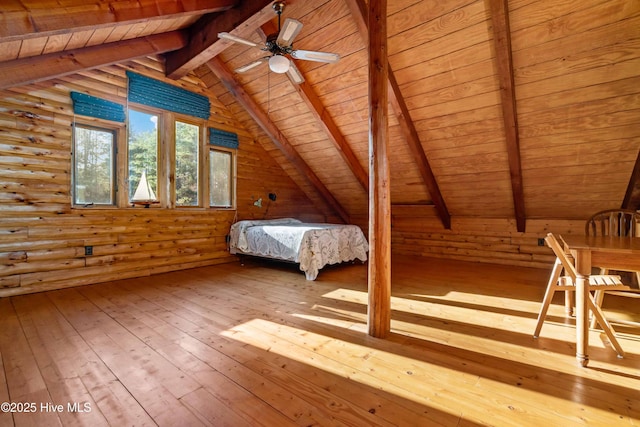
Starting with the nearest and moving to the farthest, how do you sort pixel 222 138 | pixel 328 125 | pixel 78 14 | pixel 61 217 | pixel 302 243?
pixel 78 14, pixel 61 217, pixel 302 243, pixel 328 125, pixel 222 138

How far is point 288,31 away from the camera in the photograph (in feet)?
8.20

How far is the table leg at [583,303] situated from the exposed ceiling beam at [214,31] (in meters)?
3.26

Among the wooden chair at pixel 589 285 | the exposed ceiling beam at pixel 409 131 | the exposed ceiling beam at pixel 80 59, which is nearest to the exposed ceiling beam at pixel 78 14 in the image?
the exposed ceiling beam at pixel 80 59

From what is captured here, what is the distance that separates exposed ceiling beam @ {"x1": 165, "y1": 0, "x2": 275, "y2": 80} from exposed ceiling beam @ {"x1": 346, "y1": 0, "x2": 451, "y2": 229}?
90 centimetres

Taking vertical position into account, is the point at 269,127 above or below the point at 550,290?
above

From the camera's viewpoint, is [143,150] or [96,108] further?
[143,150]

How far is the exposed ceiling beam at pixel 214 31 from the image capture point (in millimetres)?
2885

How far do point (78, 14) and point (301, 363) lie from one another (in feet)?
10.1

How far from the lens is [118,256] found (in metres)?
3.81

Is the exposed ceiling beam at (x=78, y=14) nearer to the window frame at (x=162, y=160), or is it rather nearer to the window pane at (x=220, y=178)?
the window frame at (x=162, y=160)

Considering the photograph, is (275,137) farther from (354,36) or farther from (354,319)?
(354,319)

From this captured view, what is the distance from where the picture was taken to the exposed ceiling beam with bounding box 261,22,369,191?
13.0 ft

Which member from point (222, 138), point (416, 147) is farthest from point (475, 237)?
point (222, 138)

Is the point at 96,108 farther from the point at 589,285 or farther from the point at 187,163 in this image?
the point at 589,285
